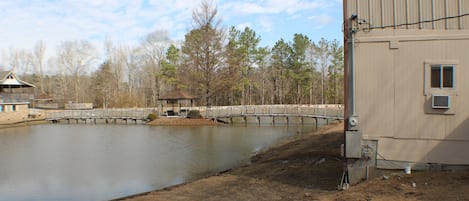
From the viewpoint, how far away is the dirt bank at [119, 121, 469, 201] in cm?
687

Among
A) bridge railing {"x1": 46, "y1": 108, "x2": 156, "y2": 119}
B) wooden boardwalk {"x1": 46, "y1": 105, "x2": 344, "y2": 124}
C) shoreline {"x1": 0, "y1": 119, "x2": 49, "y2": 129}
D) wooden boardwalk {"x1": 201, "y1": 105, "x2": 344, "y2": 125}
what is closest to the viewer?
wooden boardwalk {"x1": 201, "y1": 105, "x2": 344, "y2": 125}

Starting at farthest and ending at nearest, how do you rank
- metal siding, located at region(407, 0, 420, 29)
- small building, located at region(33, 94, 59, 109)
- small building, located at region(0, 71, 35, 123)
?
small building, located at region(33, 94, 59, 109), small building, located at region(0, 71, 35, 123), metal siding, located at region(407, 0, 420, 29)

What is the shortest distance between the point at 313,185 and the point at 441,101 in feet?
11.1

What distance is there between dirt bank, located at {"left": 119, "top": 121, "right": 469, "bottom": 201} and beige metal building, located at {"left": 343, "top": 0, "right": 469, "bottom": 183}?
19.4 inches

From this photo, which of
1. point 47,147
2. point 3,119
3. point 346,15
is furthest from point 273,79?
point 346,15

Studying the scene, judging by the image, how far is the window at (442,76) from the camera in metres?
7.87

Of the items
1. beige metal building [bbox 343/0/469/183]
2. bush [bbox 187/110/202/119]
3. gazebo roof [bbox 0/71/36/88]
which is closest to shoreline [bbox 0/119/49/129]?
gazebo roof [bbox 0/71/36/88]

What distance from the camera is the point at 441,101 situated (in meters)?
7.85

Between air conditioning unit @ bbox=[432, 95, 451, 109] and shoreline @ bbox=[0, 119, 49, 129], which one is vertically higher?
air conditioning unit @ bbox=[432, 95, 451, 109]

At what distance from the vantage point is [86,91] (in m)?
74.4

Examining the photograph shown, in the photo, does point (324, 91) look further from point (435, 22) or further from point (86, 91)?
point (435, 22)

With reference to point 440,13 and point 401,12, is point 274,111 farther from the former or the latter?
point 440,13

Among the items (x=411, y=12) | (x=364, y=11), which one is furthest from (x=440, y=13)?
(x=364, y=11)

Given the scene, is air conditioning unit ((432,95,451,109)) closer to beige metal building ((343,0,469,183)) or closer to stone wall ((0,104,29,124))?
beige metal building ((343,0,469,183))
